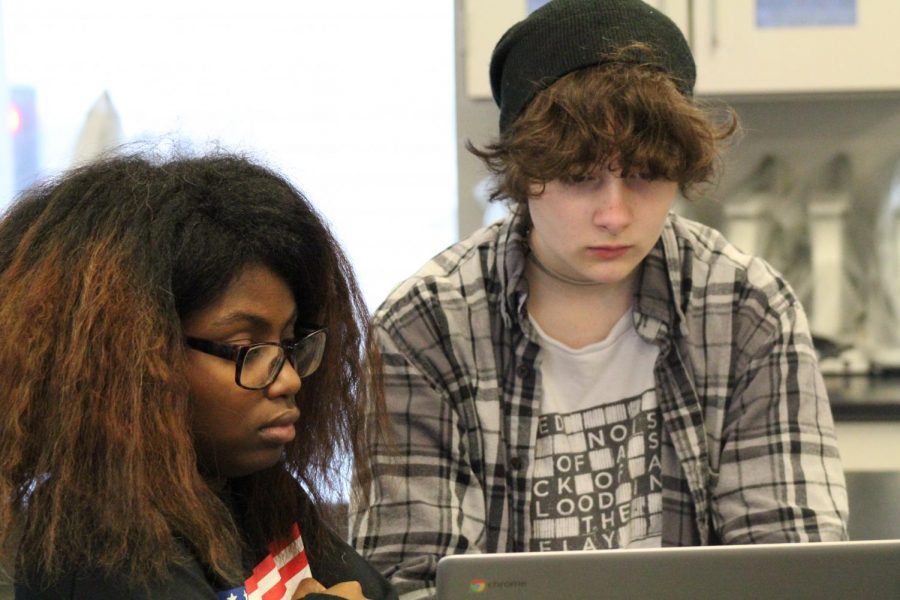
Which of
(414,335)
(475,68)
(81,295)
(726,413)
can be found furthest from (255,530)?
(475,68)

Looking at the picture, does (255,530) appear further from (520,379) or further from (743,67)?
(743,67)

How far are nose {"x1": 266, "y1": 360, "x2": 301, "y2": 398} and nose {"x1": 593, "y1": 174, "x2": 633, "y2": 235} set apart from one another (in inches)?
19.0

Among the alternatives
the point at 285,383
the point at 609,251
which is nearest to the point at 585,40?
the point at 609,251

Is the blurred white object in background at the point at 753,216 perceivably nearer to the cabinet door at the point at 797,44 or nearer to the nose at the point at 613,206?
the cabinet door at the point at 797,44

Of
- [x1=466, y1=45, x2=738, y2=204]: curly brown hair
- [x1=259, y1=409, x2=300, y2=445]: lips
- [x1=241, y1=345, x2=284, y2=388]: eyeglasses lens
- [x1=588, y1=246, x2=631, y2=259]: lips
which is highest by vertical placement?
[x1=466, y1=45, x2=738, y2=204]: curly brown hair

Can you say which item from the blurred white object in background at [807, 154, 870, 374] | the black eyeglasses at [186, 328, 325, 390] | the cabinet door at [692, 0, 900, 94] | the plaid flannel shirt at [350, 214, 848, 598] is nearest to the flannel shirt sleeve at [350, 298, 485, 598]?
the plaid flannel shirt at [350, 214, 848, 598]

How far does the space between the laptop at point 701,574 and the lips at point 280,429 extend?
18 cm

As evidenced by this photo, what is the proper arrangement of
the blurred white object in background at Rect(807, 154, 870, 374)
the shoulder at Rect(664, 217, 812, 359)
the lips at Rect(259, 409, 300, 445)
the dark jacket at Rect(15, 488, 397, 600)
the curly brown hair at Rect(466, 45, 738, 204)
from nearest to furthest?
1. the dark jacket at Rect(15, 488, 397, 600)
2. the lips at Rect(259, 409, 300, 445)
3. the curly brown hair at Rect(466, 45, 738, 204)
4. the shoulder at Rect(664, 217, 812, 359)
5. the blurred white object in background at Rect(807, 154, 870, 374)

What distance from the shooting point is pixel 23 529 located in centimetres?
81

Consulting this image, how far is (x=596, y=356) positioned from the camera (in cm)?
138

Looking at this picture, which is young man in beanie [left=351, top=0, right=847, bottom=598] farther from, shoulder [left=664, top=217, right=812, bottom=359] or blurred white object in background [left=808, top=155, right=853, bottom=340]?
blurred white object in background [left=808, top=155, right=853, bottom=340]

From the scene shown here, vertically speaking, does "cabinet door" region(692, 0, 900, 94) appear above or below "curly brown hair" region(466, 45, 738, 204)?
above

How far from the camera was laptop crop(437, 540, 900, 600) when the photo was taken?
2.66 ft

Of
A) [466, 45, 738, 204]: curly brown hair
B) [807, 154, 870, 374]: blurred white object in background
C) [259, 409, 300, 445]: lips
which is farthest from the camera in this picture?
[807, 154, 870, 374]: blurred white object in background
